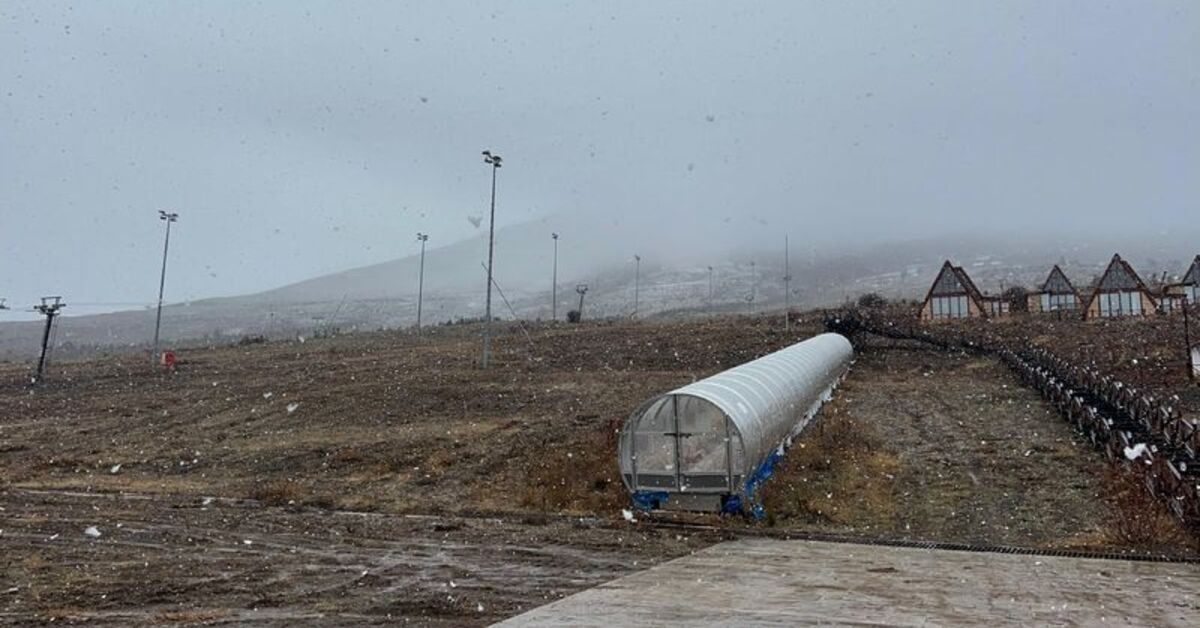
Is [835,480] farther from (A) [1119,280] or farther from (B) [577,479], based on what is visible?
(A) [1119,280]

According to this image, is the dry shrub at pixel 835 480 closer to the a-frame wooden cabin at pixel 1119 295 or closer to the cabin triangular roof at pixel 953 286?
the cabin triangular roof at pixel 953 286

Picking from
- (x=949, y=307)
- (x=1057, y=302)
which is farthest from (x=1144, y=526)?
(x=1057, y=302)

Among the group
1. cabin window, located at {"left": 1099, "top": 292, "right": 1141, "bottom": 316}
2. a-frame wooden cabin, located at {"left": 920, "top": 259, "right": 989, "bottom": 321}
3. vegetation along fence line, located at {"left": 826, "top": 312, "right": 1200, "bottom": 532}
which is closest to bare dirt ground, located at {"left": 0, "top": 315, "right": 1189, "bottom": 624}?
vegetation along fence line, located at {"left": 826, "top": 312, "right": 1200, "bottom": 532}

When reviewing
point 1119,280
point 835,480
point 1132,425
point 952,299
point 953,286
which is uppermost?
point 1119,280


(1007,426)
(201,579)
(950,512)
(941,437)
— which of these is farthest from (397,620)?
(1007,426)

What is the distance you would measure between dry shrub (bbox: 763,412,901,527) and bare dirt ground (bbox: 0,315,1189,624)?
0.08m

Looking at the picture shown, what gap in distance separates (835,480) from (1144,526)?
5.77 metres

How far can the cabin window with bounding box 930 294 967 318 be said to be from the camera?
5941cm

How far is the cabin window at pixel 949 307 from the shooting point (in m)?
59.4

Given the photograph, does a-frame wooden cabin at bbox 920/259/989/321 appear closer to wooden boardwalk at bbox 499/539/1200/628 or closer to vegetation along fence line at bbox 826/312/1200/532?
vegetation along fence line at bbox 826/312/1200/532

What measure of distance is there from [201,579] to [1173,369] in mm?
35050

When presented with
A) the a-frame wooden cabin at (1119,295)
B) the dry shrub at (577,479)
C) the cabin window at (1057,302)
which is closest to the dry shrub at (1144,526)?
the dry shrub at (577,479)

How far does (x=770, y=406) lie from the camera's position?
55.8ft

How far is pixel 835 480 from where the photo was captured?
54.2ft
